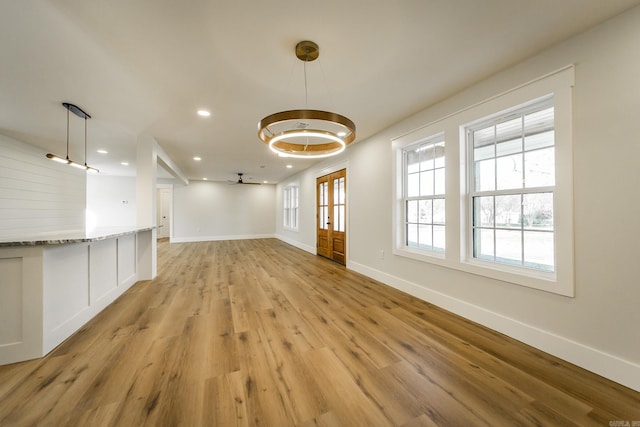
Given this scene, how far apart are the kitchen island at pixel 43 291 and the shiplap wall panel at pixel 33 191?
260 centimetres

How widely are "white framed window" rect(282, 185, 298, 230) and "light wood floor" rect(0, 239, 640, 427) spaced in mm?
5571

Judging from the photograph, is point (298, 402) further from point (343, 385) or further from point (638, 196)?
point (638, 196)

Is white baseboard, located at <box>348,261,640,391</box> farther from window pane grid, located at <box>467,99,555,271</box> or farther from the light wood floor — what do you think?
window pane grid, located at <box>467,99,555,271</box>

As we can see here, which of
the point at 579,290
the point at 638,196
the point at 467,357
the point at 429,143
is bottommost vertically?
the point at 467,357

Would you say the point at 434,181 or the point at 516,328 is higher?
the point at 434,181

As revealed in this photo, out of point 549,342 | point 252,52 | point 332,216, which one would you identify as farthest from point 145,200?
point 549,342

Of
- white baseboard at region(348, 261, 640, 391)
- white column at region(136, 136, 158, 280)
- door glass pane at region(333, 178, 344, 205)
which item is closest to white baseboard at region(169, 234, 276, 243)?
white column at region(136, 136, 158, 280)

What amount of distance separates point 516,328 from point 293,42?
126 inches

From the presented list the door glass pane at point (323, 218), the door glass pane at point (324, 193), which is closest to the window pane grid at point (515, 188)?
the door glass pane at point (324, 193)

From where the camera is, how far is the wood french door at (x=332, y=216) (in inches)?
202

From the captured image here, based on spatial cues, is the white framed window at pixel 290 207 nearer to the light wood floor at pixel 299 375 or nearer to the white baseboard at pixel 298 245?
the white baseboard at pixel 298 245

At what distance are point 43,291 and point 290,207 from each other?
278 inches

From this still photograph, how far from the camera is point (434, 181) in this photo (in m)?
3.10

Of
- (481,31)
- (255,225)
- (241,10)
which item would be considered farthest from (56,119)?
(255,225)
